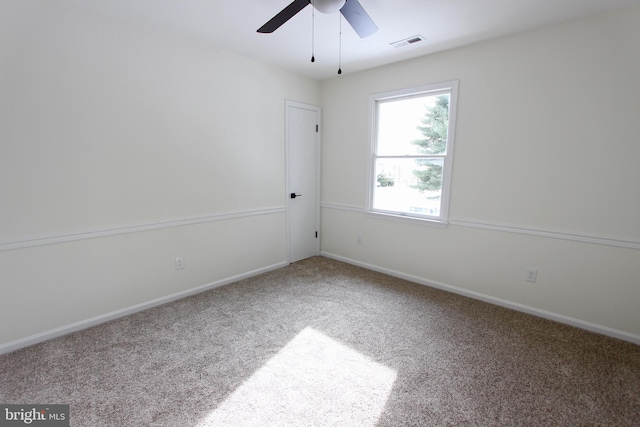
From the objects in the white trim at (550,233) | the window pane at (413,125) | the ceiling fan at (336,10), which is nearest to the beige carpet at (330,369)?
the white trim at (550,233)

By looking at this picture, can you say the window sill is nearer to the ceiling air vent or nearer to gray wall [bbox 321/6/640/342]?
gray wall [bbox 321/6/640/342]

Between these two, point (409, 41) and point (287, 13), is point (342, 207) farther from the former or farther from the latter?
point (287, 13)

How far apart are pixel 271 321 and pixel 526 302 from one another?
2.42 m

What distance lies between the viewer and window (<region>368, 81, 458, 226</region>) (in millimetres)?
3154

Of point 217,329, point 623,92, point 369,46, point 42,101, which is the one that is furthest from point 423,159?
point 42,101

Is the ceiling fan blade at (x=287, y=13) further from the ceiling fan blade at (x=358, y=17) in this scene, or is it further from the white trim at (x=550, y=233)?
the white trim at (x=550, y=233)

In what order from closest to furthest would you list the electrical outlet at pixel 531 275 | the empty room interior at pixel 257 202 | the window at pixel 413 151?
the empty room interior at pixel 257 202, the electrical outlet at pixel 531 275, the window at pixel 413 151

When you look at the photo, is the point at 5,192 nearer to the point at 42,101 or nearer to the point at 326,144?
the point at 42,101

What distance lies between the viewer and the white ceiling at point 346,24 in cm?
216

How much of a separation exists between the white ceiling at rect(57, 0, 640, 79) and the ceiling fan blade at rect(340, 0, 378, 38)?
301mm

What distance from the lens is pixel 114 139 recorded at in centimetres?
249

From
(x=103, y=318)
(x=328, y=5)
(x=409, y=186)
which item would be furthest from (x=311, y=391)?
(x=409, y=186)

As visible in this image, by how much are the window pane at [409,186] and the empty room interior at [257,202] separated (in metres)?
0.03

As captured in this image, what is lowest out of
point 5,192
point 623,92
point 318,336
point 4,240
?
point 318,336
